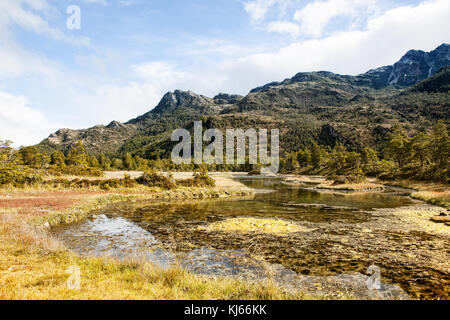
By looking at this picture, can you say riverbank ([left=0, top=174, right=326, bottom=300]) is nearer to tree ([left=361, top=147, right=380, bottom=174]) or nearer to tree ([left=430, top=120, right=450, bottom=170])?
tree ([left=430, top=120, right=450, bottom=170])

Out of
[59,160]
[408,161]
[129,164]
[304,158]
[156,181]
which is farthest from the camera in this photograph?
[304,158]

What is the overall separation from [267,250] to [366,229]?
9271mm

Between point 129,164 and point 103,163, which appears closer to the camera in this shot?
point 103,163

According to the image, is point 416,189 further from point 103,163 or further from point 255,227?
point 103,163

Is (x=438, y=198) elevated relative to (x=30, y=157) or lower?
lower

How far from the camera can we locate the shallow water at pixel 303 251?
9297 millimetres

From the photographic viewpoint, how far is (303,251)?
43.2ft

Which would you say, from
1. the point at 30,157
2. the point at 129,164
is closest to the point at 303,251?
the point at 30,157

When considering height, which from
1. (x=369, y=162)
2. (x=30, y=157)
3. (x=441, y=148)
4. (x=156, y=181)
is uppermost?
(x=441, y=148)

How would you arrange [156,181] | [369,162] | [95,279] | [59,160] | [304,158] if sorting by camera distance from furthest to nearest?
[304,158]
[369,162]
[59,160]
[156,181]
[95,279]

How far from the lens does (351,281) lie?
9.38 meters

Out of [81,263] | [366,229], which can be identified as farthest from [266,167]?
[81,263]
